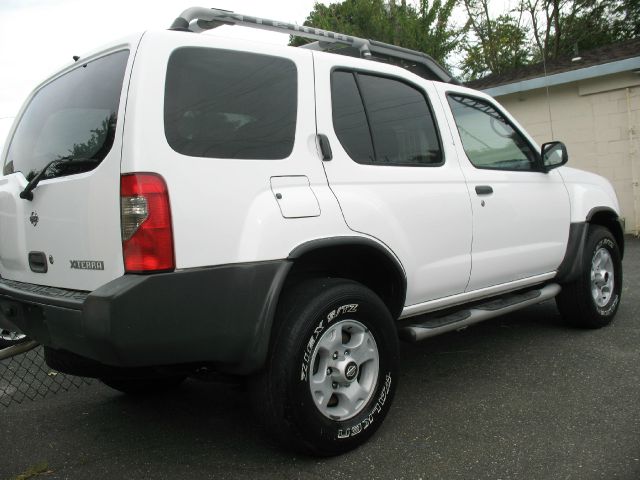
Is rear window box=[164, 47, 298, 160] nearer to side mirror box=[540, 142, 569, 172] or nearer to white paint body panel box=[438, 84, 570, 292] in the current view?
white paint body panel box=[438, 84, 570, 292]

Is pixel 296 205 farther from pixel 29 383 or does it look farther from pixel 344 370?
pixel 29 383

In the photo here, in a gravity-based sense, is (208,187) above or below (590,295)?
above

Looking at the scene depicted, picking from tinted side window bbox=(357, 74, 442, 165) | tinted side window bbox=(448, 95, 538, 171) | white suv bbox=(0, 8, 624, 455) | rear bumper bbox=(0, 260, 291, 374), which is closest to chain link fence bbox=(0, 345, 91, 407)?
white suv bbox=(0, 8, 624, 455)

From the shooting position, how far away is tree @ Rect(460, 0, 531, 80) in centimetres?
2298

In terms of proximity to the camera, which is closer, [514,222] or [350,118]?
[350,118]

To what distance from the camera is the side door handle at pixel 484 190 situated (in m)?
3.68

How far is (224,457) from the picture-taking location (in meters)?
2.92

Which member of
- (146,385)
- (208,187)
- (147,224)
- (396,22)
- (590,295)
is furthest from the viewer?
(396,22)

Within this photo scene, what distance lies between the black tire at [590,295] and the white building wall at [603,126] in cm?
606

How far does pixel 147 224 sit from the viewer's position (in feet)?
7.48

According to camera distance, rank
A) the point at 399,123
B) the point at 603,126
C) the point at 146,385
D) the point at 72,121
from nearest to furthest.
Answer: the point at 72,121
the point at 399,123
the point at 146,385
the point at 603,126

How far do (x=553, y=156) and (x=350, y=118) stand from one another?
6.79 ft

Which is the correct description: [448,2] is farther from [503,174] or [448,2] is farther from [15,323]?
[15,323]

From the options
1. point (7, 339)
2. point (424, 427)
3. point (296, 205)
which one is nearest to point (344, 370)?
point (424, 427)
